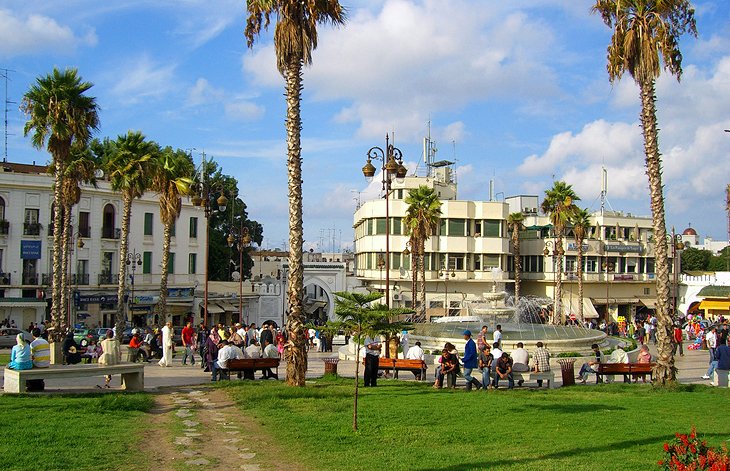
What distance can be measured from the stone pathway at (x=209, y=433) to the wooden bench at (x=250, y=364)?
200cm

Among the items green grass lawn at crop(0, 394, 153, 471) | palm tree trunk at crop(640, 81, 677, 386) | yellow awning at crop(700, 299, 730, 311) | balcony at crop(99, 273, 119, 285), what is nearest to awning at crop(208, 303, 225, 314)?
balcony at crop(99, 273, 119, 285)

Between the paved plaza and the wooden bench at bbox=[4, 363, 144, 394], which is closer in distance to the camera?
the wooden bench at bbox=[4, 363, 144, 394]

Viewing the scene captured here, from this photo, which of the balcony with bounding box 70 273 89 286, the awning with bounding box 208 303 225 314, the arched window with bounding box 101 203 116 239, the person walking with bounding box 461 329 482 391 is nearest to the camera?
the person walking with bounding box 461 329 482 391

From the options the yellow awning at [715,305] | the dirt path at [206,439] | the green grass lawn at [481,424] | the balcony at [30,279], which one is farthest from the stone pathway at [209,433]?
the yellow awning at [715,305]

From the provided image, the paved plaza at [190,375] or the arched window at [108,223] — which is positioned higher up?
the arched window at [108,223]

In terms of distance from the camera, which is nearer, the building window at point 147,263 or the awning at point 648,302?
the building window at point 147,263

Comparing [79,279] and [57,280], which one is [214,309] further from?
[57,280]

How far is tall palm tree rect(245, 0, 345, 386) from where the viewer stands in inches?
697

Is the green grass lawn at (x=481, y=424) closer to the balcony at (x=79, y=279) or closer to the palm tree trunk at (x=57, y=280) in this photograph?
the palm tree trunk at (x=57, y=280)

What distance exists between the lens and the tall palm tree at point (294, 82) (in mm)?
17703

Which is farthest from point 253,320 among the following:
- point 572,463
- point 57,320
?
point 572,463

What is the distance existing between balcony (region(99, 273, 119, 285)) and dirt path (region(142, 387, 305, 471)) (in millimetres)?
36149

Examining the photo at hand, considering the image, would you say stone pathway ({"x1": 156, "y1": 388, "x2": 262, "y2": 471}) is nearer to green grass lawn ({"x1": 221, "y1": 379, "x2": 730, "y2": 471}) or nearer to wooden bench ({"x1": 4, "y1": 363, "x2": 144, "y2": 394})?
green grass lawn ({"x1": 221, "y1": 379, "x2": 730, "y2": 471})

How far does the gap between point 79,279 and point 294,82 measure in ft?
116
